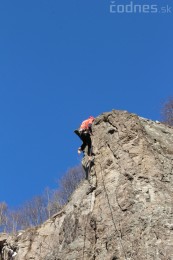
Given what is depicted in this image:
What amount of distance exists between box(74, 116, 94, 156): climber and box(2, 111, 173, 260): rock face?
0.40 m

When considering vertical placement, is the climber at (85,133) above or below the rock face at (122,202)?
above

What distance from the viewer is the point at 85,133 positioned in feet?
56.4

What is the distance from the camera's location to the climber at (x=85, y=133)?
17078mm

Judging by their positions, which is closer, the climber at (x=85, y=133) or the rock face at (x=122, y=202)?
Result: the rock face at (x=122, y=202)

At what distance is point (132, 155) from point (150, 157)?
66 cm

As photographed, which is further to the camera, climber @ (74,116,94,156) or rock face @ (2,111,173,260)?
climber @ (74,116,94,156)

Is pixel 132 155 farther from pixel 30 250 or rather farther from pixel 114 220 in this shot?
pixel 30 250

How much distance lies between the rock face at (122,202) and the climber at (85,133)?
0.40 m

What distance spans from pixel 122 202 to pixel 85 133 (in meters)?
5.14

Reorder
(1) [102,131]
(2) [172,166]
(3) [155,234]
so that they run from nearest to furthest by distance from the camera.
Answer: (3) [155,234], (2) [172,166], (1) [102,131]

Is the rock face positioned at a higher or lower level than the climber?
lower

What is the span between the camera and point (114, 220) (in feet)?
40.5

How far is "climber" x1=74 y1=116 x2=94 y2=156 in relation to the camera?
17.1m

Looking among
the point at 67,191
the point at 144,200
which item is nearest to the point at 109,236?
the point at 144,200
